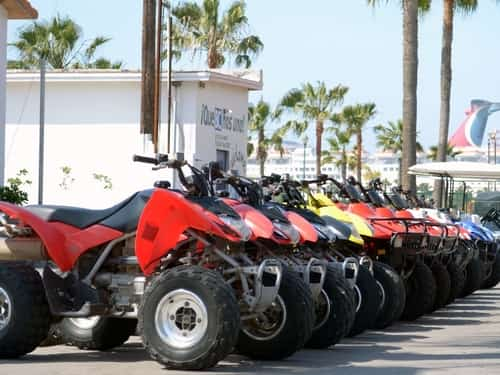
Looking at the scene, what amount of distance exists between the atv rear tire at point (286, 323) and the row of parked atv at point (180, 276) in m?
0.01

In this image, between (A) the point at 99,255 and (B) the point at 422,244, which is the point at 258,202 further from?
(B) the point at 422,244

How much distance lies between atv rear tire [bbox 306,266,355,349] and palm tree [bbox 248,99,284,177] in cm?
6334

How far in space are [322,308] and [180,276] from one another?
76.8 inches

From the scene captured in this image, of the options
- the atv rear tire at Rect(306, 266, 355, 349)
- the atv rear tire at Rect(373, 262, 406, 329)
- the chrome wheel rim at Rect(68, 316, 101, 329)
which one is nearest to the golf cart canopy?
the atv rear tire at Rect(373, 262, 406, 329)

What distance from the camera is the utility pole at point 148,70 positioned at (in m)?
22.1

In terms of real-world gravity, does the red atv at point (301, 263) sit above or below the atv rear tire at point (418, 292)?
above

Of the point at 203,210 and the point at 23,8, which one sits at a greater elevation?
the point at 23,8

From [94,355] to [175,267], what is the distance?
4.55ft

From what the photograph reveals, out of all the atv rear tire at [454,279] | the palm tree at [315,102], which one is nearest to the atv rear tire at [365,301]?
the atv rear tire at [454,279]

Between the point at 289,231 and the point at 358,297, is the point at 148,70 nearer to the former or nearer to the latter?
the point at 358,297

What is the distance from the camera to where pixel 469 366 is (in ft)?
31.5

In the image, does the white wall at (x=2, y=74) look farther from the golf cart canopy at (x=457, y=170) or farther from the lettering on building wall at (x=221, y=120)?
the lettering on building wall at (x=221, y=120)

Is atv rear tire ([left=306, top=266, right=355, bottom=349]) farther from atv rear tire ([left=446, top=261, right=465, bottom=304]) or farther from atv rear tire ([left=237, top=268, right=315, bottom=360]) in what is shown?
atv rear tire ([left=446, top=261, right=465, bottom=304])

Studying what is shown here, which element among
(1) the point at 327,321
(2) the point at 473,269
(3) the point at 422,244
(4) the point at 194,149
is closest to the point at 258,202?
(1) the point at 327,321
